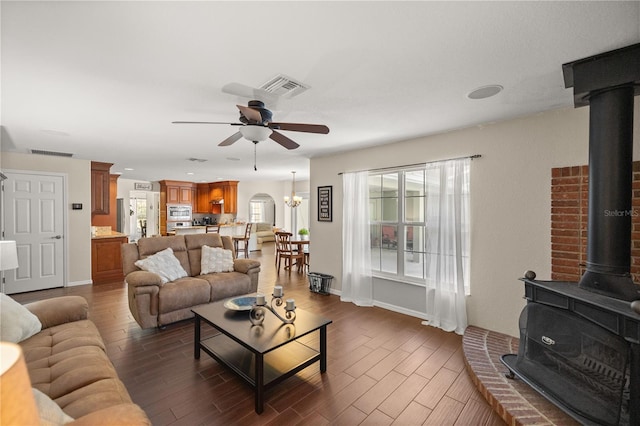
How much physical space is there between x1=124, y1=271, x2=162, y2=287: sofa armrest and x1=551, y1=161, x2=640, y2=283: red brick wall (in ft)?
13.5

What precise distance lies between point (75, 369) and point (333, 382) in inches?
68.2

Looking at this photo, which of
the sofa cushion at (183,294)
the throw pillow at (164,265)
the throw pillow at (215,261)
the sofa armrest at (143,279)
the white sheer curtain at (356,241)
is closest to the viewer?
the sofa armrest at (143,279)

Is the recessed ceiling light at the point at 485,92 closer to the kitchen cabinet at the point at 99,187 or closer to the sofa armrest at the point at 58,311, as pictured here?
the sofa armrest at the point at 58,311

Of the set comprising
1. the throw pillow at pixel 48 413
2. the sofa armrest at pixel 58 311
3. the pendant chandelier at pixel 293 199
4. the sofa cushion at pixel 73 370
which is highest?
the pendant chandelier at pixel 293 199

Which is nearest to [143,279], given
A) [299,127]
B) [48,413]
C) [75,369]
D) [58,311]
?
[58,311]

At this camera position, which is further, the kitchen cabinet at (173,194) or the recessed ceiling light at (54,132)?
the kitchen cabinet at (173,194)

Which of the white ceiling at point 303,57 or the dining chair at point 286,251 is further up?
the white ceiling at point 303,57

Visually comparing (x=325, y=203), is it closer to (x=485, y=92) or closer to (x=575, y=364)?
(x=485, y=92)

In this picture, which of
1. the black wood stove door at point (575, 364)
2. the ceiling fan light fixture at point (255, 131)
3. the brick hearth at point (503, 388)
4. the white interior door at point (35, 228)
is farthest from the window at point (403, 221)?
the white interior door at point (35, 228)

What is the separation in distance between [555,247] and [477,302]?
982 mm

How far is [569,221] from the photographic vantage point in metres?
2.62

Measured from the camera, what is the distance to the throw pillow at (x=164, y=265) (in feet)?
11.5

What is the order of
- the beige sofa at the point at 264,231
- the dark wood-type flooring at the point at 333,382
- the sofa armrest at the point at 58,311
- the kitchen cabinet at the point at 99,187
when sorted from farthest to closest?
the beige sofa at the point at 264,231 → the kitchen cabinet at the point at 99,187 → the sofa armrest at the point at 58,311 → the dark wood-type flooring at the point at 333,382

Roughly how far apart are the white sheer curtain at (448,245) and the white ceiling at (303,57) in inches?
26.3
